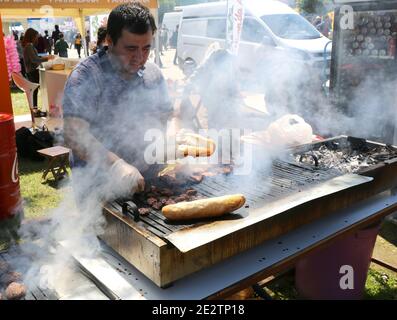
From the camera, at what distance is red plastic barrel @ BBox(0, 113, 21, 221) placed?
485 cm

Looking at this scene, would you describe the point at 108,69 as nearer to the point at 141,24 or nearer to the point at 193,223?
the point at 141,24

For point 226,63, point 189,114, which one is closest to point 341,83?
point 226,63

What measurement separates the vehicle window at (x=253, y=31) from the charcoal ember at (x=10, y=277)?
35.6ft

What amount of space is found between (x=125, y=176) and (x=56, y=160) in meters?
4.82

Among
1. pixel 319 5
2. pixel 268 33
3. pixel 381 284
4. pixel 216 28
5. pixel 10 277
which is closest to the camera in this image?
pixel 10 277

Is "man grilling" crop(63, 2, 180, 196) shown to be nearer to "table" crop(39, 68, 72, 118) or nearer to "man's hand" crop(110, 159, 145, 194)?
"man's hand" crop(110, 159, 145, 194)

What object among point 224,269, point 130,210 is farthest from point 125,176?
point 224,269

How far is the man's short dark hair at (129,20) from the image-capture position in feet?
7.57

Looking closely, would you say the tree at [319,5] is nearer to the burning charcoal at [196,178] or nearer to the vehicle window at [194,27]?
the burning charcoal at [196,178]

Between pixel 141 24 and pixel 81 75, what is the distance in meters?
0.51

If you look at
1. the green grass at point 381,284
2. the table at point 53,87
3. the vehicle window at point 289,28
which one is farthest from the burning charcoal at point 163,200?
the vehicle window at point 289,28

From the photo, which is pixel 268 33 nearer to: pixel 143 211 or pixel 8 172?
pixel 8 172

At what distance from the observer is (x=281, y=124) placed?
421 cm

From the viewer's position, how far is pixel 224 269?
7.11ft
